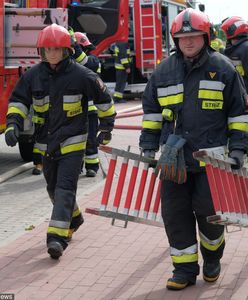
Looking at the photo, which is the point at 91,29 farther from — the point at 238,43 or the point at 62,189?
the point at 62,189

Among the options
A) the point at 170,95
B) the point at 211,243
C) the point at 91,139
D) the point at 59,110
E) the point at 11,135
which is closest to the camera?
the point at 170,95

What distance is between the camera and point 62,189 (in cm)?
612

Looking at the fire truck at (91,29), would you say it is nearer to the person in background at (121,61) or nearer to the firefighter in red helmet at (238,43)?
the person in background at (121,61)

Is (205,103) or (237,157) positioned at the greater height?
(205,103)

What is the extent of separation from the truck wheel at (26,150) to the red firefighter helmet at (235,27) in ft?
12.0

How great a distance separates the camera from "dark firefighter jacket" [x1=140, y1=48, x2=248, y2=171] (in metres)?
5.11

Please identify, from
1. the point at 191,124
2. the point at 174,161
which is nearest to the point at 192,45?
the point at 191,124

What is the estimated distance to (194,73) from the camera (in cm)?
516

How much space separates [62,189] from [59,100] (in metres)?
0.69

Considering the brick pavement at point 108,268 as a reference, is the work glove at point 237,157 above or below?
above

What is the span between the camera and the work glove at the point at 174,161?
199 inches

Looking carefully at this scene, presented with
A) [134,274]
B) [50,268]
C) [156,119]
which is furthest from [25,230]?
[156,119]

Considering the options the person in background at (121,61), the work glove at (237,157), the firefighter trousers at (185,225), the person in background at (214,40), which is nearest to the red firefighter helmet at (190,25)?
the person in background at (214,40)

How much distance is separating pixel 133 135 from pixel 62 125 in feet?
23.2
